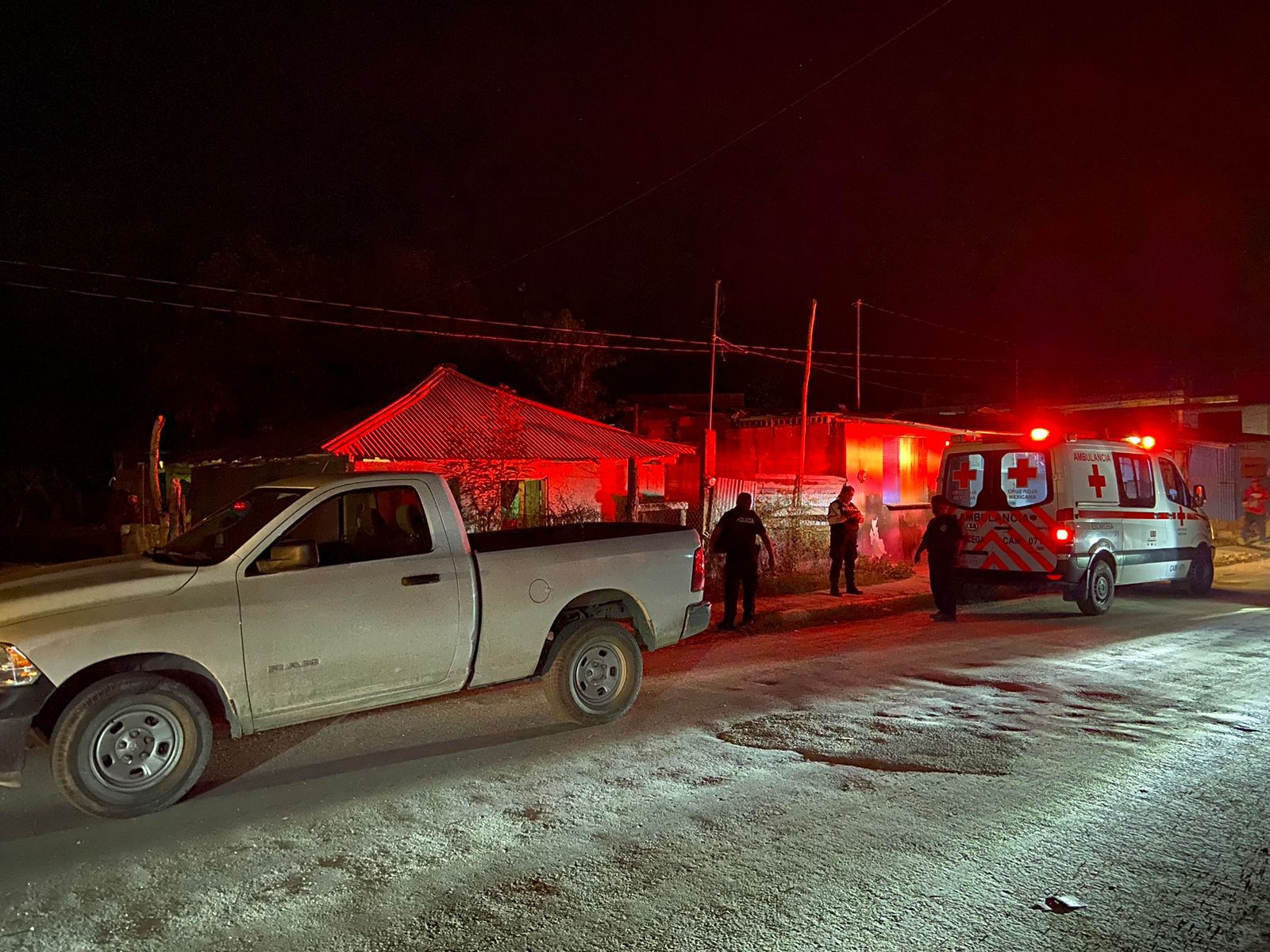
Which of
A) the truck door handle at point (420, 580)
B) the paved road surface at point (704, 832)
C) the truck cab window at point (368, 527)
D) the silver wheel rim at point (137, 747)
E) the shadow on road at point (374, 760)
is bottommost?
the paved road surface at point (704, 832)

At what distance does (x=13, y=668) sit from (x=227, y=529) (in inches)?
56.3

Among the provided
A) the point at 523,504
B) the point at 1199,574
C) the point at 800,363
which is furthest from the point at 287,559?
the point at 800,363

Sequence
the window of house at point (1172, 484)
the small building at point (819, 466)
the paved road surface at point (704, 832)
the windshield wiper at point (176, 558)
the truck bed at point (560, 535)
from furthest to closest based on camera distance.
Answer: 1. the small building at point (819, 466)
2. the window of house at point (1172, 484)
3. the truck bed at point (560, 535)
4. the windshield wiper at point (176, 558)
5. the paved road surface at point (704, 832)

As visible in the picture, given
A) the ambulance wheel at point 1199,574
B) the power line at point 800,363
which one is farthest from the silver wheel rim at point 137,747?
the power line at point 800,363

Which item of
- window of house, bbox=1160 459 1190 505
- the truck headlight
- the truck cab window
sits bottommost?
the truck headlight

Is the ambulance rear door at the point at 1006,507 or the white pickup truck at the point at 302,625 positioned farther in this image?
the ambulance rear door at the point at 1006,507

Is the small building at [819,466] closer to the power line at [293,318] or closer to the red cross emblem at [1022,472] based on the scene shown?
the power line at [293,318]

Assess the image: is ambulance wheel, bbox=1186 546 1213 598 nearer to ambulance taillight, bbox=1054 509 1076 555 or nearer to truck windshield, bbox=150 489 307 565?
ambulance taillight, bbox=1054 509 1076 555

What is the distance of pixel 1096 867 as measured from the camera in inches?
167

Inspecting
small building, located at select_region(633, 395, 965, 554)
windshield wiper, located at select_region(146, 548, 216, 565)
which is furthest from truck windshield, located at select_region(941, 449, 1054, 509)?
windshield wiper, located at select_region(146, 548, 216, 565)

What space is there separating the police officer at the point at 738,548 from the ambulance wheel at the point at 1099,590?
14.4 feet

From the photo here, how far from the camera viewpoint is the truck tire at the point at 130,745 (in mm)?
4742

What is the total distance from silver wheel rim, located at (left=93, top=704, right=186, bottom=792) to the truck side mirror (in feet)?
3.00

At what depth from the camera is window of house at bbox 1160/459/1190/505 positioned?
535 inches
